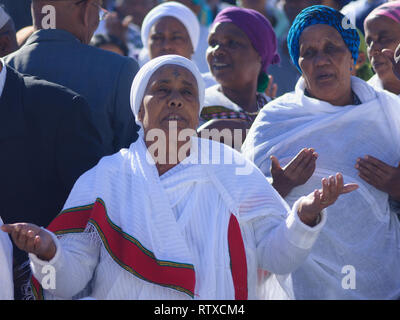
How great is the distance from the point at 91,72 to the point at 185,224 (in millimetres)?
1452

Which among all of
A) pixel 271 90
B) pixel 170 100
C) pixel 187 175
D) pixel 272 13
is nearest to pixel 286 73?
pixel 271 90

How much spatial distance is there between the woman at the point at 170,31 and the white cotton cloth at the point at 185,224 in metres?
2.85

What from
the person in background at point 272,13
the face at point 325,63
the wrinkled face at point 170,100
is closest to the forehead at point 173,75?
the wrinkled face at point 170,100

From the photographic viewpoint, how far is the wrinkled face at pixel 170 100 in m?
4.20

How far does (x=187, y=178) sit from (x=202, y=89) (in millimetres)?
659

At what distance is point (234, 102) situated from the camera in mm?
6250

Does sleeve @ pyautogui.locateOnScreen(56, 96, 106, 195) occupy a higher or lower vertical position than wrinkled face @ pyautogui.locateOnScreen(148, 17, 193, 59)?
lower

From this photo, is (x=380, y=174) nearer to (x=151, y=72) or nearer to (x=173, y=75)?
(x=173, y=75)

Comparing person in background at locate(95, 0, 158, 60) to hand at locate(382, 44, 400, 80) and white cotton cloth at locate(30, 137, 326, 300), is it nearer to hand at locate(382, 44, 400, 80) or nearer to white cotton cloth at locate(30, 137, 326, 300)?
hand at locate(382, 44, 400, 80)

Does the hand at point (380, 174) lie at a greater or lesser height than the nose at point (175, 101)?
lesser

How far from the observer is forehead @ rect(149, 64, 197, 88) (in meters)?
4.29

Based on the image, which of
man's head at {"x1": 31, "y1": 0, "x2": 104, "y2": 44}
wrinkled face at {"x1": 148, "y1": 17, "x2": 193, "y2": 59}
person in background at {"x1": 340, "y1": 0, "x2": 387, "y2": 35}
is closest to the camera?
man's head at {"x1": 31, "y1": 0, "x2": 104, "y2": 44}

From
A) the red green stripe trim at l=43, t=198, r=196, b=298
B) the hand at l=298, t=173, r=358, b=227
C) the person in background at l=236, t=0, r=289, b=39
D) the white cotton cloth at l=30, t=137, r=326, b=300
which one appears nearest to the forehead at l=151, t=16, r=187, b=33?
the person in background at l=236, t=0, r=289, b=39

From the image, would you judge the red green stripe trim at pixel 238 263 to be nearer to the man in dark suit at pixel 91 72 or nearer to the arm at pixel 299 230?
the arm at pixel 299 230
